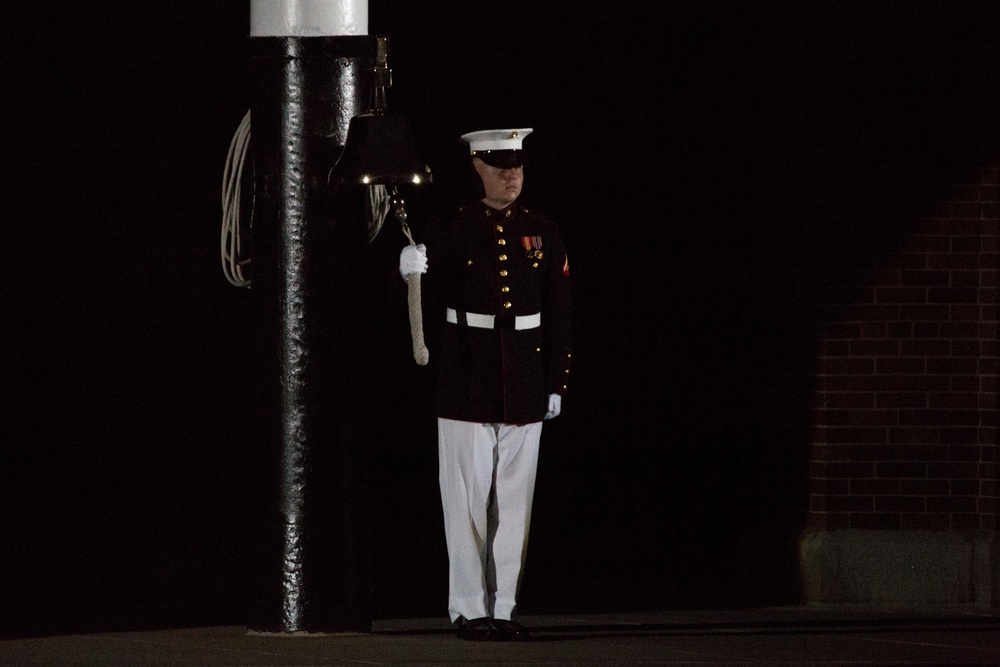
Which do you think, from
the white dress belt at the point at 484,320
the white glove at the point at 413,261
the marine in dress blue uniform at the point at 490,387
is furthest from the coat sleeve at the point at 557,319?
the white glove at the point at 413,261

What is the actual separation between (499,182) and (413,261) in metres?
0.49

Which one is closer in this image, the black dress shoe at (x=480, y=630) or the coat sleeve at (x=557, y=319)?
the black dress shoe at (x=480, y=630)

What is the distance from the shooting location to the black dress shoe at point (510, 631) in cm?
888

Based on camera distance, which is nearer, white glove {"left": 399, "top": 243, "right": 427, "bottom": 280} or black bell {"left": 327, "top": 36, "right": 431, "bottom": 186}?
black bell {"left": 327, "top": 36, "right": 431, "bottom": 186}

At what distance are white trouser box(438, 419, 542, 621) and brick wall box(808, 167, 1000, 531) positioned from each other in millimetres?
1777

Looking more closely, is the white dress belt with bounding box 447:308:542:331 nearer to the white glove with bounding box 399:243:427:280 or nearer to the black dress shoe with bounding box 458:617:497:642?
the white glove with bounding box 399:243:427:280

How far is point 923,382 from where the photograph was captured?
10.1 m

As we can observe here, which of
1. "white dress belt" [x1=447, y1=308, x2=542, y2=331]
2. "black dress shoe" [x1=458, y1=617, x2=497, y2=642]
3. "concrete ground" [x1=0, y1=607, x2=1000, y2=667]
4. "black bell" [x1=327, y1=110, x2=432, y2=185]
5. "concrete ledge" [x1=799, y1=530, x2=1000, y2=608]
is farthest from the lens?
"concrete ledge" [x1=799, y1=530, x2=1000, y2=608]

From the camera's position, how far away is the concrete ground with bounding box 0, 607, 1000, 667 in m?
8.36

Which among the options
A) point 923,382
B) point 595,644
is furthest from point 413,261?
point 923,382

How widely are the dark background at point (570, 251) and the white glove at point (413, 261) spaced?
5.00 ft

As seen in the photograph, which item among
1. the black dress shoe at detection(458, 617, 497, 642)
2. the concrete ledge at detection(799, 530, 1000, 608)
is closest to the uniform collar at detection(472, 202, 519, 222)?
the black dress shoe at detection(458, 617, 497, 642)

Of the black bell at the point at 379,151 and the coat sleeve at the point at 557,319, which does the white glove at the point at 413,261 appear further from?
the coat sleeve at the point at 557,319

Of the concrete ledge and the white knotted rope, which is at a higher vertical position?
the white knotted rope
